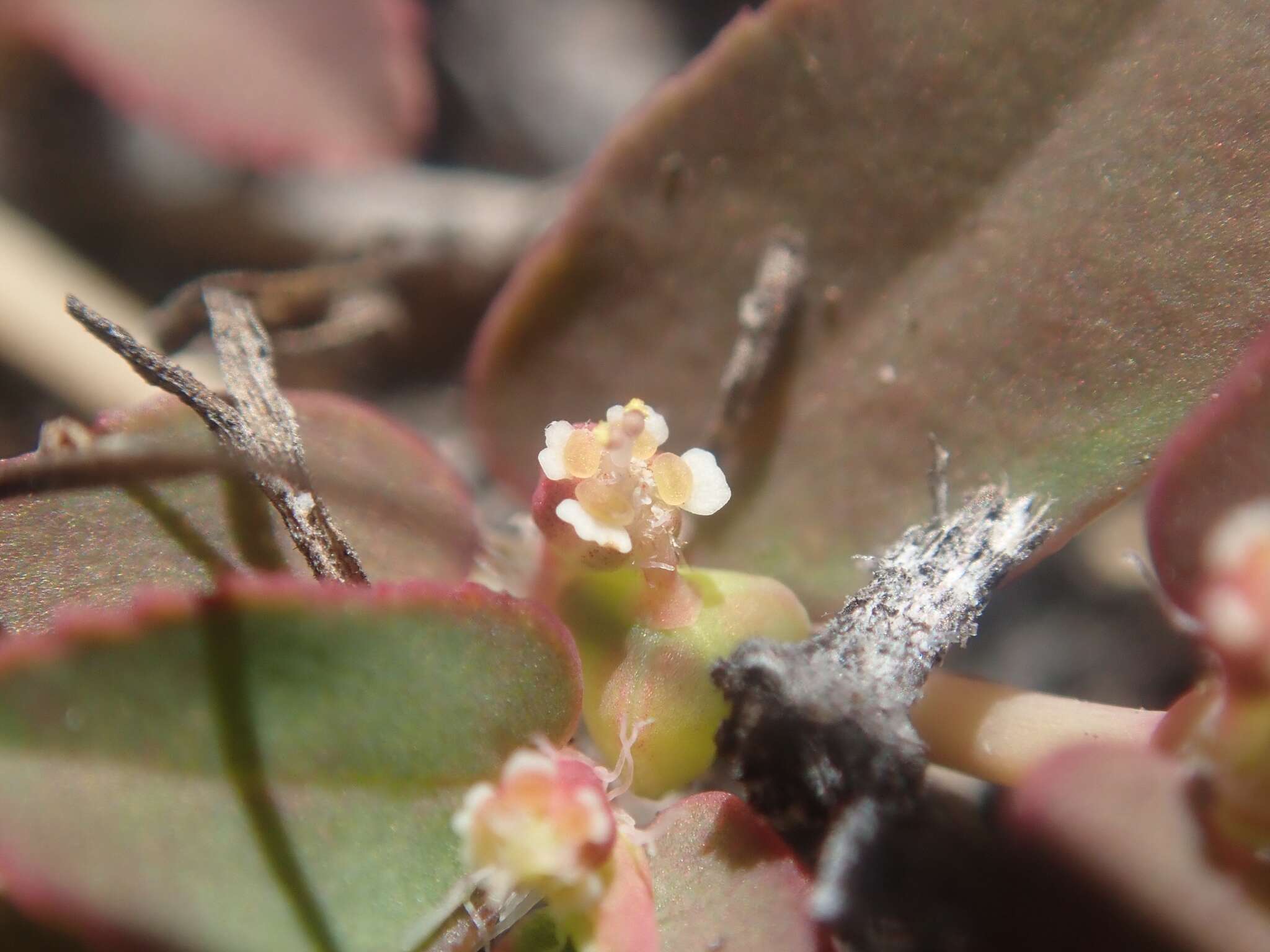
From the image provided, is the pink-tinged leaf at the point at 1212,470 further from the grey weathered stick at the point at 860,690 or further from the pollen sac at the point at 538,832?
the pollen sac at the point at 538,832

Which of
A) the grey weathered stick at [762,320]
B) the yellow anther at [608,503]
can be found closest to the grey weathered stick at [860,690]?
the yellow anther at [608,503]

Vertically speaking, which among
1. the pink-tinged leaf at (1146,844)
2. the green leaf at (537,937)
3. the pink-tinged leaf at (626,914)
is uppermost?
the pink-tinged leaf at (1146,844)

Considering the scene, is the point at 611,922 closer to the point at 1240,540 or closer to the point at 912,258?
the point at 1240,540

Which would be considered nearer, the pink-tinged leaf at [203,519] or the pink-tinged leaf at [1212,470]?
the pink-tinged leaf at [1212,470]

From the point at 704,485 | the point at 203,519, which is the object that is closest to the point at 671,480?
the point at 704,485

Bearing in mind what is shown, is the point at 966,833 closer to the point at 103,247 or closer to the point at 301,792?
the point at 301,792

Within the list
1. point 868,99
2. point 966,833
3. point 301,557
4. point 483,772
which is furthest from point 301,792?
point 868,99
